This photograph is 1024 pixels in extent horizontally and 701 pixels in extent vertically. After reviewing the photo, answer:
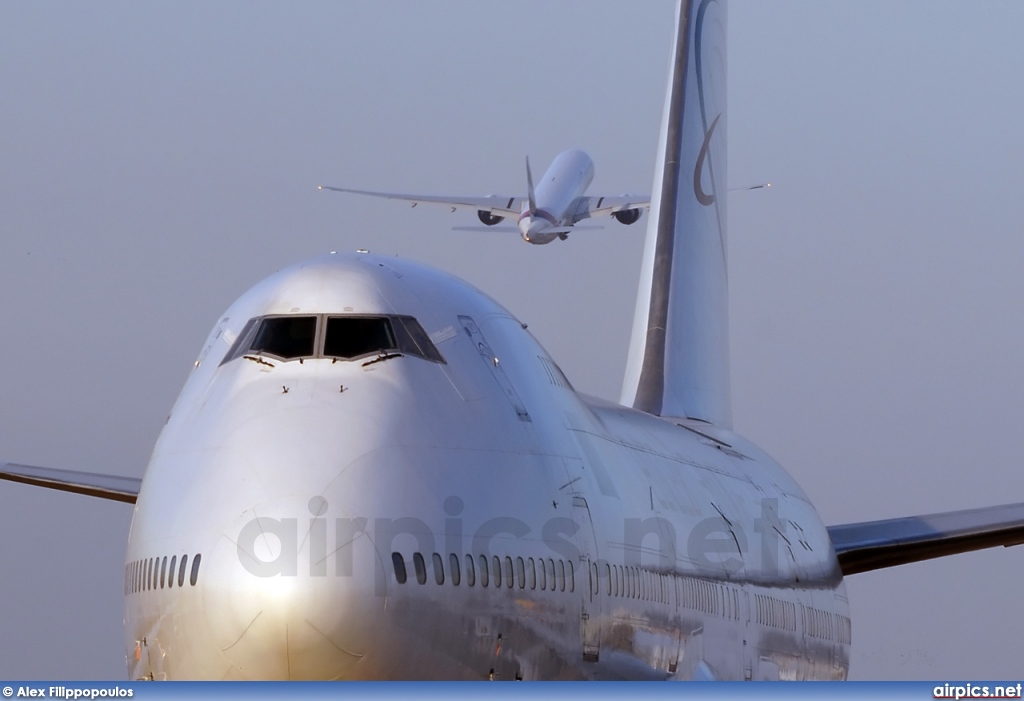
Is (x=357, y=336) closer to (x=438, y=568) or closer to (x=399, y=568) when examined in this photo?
(x=438, y=568)

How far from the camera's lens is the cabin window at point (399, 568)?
12.2 metres

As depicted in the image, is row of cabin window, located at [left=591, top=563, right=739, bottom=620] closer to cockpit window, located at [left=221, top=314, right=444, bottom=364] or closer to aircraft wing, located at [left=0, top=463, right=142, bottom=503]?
cockpit window, located at [left=221, top=314, right=444, bottom=364]

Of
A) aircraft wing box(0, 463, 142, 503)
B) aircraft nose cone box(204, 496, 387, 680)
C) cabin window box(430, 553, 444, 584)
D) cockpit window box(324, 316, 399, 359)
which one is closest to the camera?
aircraft nose cone box(204, 496, 387, 680)

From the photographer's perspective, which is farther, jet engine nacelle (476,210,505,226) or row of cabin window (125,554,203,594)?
jet engine nacelle (476,210,505,226)

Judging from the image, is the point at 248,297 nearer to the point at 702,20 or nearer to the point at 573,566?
the point at 573,566

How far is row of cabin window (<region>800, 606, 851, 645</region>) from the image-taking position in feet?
84.7

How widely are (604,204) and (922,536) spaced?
78.2m

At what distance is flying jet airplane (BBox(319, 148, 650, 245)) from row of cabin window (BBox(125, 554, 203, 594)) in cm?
8148

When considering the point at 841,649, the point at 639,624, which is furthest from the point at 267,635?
the point at 841,649

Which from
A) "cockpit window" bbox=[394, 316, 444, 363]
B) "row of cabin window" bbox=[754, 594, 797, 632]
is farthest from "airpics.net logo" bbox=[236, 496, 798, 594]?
"row of cabin window" bbox=[754, 594, 797, 632]

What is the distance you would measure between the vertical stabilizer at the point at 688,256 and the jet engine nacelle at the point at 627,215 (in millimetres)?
63758

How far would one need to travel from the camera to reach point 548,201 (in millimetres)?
100125

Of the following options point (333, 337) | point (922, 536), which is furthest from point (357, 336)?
point (922, 536)

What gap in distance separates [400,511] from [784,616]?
498 inches
